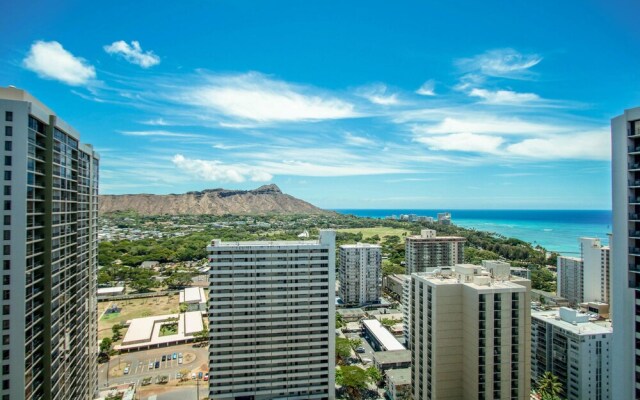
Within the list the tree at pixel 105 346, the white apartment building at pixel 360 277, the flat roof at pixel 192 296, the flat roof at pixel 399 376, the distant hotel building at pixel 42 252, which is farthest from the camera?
the white apartment building at pixel 360 277

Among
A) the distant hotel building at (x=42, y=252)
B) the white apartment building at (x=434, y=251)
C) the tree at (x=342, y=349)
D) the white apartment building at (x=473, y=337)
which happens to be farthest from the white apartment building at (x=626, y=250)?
the white apartment building at (x=434, y=251)

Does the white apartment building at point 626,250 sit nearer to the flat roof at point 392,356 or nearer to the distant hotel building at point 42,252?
the distant hotel building at point 42,252

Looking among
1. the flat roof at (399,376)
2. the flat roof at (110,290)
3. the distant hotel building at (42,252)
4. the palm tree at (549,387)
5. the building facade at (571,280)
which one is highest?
the distant hotel building at (42,252)

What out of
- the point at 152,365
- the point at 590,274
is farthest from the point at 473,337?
the point at 590,274

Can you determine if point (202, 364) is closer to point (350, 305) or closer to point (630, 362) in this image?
point (350, 305)

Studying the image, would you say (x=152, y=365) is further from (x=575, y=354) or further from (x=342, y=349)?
(x=575, y=354)
